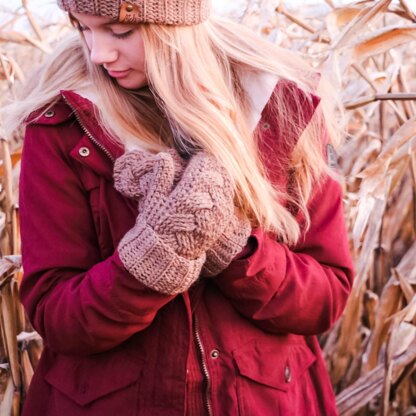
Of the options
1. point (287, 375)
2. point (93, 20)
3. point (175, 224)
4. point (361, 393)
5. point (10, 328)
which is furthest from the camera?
point (361, 393)

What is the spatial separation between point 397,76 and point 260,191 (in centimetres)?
90

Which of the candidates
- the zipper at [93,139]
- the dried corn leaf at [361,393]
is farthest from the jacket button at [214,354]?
the dried corn leaf at [361,393]

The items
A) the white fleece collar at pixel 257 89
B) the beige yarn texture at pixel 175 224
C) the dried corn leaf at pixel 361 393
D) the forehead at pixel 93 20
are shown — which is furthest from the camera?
the dried corn leaf at pixel 361 393

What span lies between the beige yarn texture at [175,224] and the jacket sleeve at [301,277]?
103 mm

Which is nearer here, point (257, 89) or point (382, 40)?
point (257, 89)

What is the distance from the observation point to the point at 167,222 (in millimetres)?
1219

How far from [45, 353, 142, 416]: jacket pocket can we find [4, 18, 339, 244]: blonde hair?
13.5 inches

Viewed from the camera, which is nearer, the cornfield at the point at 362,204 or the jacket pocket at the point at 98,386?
the jacket pocket at the point at 98,386

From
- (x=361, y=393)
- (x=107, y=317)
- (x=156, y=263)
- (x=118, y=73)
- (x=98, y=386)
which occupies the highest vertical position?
(x=118, y=73)

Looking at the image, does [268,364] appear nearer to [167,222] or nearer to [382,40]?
[167,222]

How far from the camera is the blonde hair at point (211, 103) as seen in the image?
1.37 metres

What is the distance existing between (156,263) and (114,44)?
39cm

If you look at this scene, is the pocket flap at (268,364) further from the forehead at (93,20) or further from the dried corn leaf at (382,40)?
the dried corn leaf at (382,40)

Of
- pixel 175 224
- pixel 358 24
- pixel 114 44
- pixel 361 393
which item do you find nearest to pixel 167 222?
pixel 175 224
